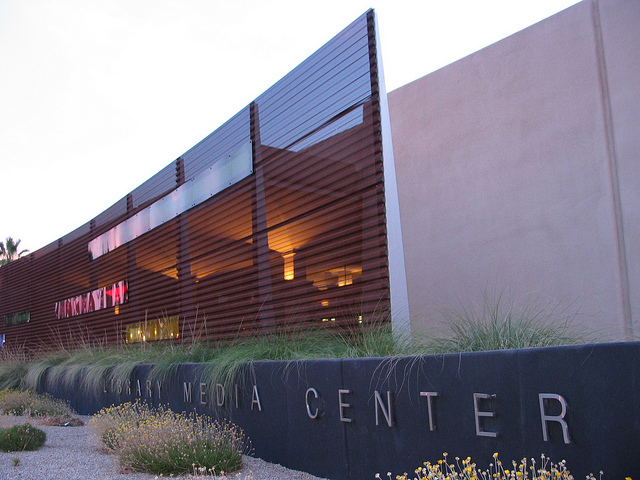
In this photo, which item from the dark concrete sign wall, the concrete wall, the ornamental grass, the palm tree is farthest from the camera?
the palm tree

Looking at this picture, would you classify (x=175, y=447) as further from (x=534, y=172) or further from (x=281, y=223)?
(x=534, y=172)

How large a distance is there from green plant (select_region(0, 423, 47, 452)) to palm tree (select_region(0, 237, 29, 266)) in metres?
38.1

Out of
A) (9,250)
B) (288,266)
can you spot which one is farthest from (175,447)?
(9,250)

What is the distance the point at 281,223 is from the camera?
712 cm

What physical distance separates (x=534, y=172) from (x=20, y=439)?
6409 millimetres

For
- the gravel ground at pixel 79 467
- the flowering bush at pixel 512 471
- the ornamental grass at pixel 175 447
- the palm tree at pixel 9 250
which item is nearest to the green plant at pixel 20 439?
the gravel ground at pixel 79 467

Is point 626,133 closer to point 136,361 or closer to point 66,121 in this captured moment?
point 136,361

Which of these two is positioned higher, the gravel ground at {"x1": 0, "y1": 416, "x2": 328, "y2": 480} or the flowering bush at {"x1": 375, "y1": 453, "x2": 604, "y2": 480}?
the flowering bush at {"x1": 375, "y1": 453, "x2": 604, "y2": 480}

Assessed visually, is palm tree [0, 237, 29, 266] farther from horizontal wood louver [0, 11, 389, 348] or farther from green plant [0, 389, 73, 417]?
green plant [0, 389, 73, 417]

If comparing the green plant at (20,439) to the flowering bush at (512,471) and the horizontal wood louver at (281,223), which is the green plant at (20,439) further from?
the flowering bush at (512,471)

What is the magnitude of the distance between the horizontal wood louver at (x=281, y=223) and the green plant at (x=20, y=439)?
8.81ft

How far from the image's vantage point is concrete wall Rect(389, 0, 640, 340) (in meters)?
6.09

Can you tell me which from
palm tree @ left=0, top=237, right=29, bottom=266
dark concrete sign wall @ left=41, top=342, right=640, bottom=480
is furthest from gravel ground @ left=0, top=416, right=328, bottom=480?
palm tree @ left=0, top=237, right=29, bottom=266

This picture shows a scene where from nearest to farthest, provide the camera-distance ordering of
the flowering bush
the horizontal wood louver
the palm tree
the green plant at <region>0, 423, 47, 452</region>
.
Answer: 1. the flowering bush
2. the green plant at <region>0, 423, 47, 452</region>
3. the horizontal wood louver
4. the palm tree
